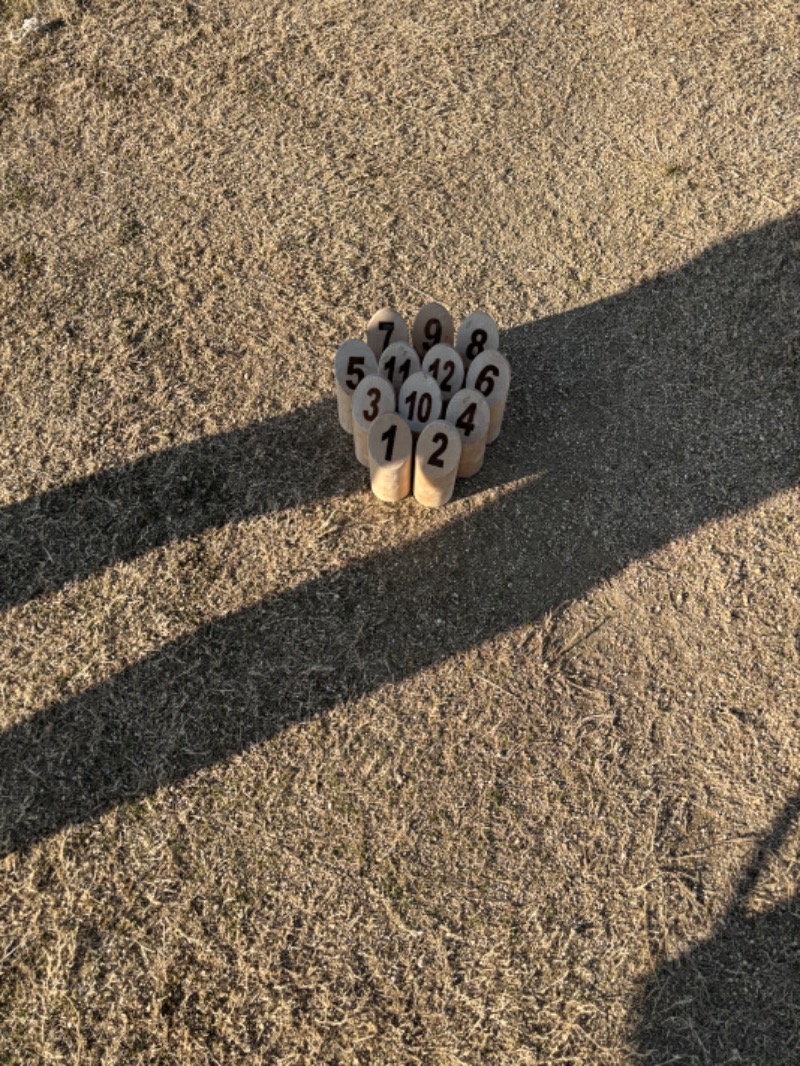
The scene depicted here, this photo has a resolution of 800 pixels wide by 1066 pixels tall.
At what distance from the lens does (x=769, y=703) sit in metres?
3.27

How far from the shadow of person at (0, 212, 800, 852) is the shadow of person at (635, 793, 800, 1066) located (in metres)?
1.31

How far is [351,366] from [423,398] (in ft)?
1.15

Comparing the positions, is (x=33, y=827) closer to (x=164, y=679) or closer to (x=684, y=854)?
(x=164, y=679)

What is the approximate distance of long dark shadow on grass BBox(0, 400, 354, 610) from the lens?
3539mm

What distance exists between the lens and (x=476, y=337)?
349 cm

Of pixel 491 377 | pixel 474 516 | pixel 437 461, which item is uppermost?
pixel 491 377

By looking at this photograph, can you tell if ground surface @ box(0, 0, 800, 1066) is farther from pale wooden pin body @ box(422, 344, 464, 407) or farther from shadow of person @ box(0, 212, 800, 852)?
pale wooden pin body @ box(422, 344, 464, 407)

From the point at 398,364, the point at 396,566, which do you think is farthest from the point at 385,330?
the point at 396,566

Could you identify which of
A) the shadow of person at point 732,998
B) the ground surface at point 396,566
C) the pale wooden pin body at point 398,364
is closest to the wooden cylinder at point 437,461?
the ground surface at point 396,566

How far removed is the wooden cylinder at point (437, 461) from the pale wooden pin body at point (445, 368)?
234 millimetres

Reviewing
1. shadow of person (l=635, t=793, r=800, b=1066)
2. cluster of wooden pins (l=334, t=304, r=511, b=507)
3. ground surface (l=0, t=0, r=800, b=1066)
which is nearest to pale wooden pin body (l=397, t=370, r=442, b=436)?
cluster of wooden pins (l=334, t=304, r=511, b=507)

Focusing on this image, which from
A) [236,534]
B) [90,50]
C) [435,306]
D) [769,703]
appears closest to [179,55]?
[90,50]

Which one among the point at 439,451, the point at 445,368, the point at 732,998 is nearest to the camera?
the point at 732,998

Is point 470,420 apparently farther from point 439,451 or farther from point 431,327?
point 431,327
